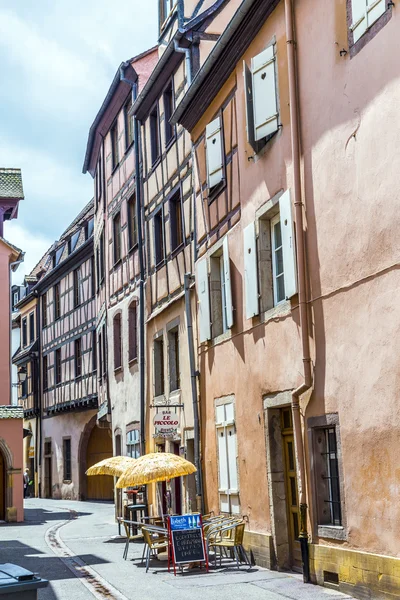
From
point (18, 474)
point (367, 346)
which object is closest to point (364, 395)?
point (367, 346)

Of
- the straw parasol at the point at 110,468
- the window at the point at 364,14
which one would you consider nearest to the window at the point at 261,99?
the window at the point at 364,14

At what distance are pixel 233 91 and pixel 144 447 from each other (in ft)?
27.4

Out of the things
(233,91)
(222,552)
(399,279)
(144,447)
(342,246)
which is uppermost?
(233,91)

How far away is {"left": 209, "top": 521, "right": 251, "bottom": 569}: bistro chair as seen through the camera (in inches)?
479

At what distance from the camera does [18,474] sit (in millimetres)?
24406

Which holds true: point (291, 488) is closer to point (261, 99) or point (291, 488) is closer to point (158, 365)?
point (261, 99)

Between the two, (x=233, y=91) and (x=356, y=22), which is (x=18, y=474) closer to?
(x=233, y=91)

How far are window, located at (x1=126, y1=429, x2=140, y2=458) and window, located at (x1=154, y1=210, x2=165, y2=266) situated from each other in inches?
155

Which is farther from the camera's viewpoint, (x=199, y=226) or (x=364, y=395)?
(x=199, y=226)

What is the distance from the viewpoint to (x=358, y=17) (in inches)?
376

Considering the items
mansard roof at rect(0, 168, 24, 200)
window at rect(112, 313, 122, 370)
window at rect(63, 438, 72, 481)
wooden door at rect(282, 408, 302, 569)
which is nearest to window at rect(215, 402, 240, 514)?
wooden door at rect(282, 408, 302, 569)

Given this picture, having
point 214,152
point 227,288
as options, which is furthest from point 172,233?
point 227,288

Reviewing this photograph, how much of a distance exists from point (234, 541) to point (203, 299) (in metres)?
4.21

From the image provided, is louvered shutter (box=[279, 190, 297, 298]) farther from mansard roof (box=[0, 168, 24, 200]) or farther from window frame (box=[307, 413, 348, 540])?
mansard roof (box=[0, 168, 24, 200])
